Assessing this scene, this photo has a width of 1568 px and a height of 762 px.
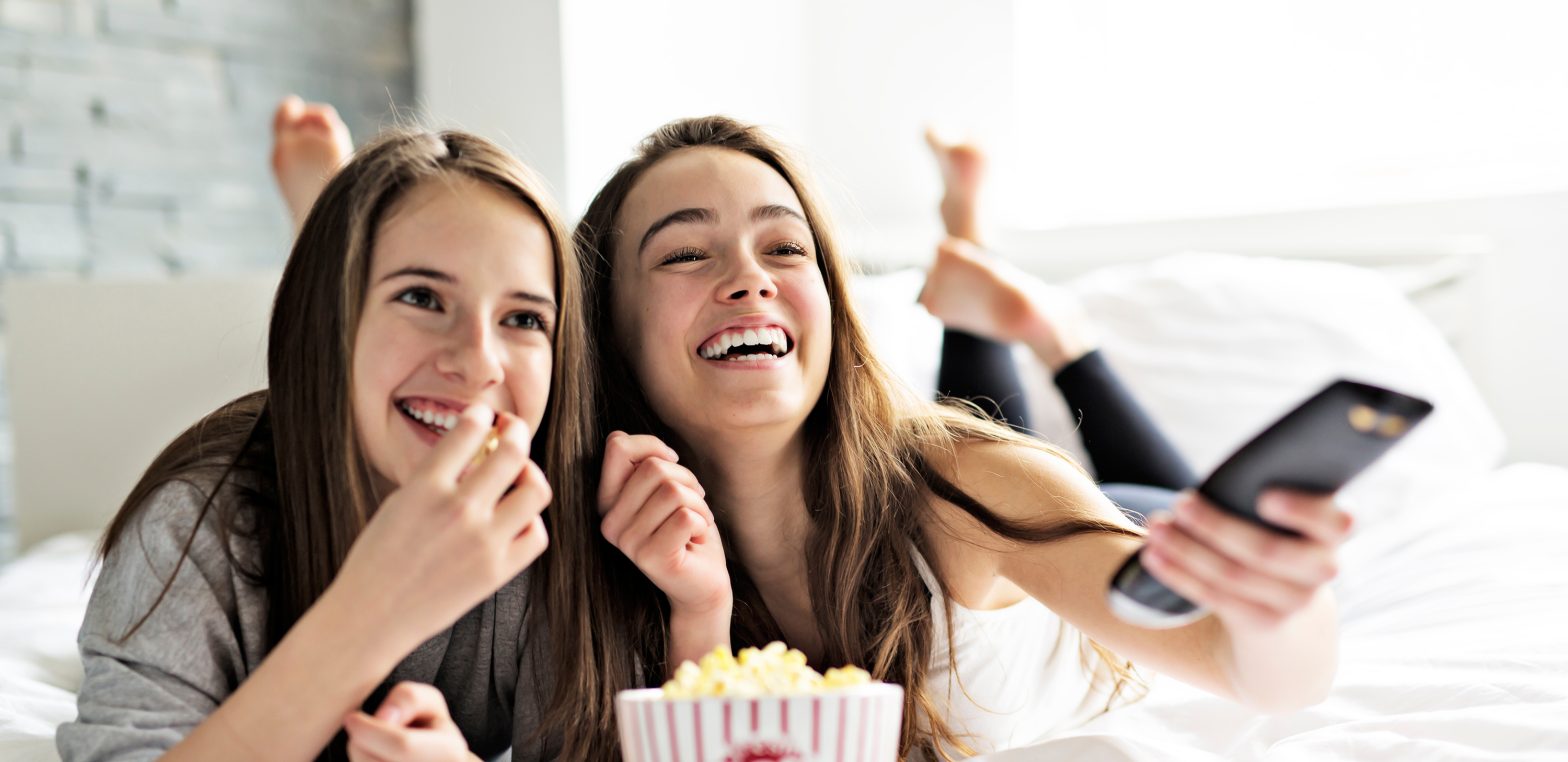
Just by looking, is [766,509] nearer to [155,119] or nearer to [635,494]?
[635,494]

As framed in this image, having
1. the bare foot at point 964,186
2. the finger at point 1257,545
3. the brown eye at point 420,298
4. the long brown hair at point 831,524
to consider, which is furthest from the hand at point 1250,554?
the bare foot at point 964,186

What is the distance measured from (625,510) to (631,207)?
0.33 metres

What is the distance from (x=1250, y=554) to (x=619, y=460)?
476 mm

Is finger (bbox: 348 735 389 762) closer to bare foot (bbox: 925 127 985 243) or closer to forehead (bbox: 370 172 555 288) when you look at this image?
forehead (bbox: 370 172 555 288)

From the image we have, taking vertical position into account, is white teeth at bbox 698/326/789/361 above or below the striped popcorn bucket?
above

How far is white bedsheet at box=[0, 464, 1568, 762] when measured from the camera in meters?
0.82

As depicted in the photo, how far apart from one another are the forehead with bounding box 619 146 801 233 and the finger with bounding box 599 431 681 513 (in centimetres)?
23

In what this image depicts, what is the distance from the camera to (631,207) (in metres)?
1.15

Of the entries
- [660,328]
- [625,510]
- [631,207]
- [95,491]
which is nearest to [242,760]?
[625,510]

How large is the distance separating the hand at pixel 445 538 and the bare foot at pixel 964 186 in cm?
131

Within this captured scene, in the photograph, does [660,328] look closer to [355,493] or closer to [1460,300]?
[355,493]

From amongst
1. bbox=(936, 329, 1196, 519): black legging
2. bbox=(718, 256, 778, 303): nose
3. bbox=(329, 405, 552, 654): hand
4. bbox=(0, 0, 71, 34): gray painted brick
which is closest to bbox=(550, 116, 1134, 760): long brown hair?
bbox=(718, 256, 778, 303): nose

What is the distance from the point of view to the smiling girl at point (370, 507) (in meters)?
0.73

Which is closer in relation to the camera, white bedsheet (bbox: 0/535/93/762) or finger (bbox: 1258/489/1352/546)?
finger (bbox: 1258/489/1352/546)
